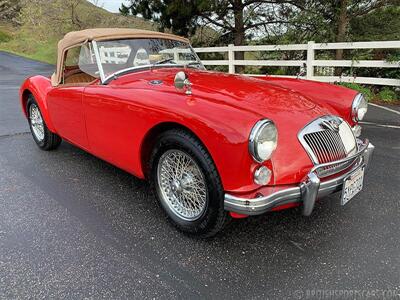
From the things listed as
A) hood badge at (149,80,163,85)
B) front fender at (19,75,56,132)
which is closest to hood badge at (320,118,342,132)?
hood badge at (149,80,163,85)

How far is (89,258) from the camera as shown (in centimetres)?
240

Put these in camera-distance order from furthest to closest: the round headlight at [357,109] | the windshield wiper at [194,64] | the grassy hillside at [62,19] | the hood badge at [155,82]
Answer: the grassy hillside at [62,19] → the windshield wiper at [194,64] → the round headlight at [357,109] → the hood badge at [155,82]

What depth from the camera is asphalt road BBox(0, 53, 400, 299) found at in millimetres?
2113

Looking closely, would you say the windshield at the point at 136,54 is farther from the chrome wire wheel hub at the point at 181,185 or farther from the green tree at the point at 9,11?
the green tree at the point at 9,11

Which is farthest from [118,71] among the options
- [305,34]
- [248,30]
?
[248,30]

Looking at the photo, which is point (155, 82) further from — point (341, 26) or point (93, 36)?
point (341, 26)

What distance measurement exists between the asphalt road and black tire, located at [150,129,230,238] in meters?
0.12

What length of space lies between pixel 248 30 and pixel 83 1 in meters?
12.3

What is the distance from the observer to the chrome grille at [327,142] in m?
2.39

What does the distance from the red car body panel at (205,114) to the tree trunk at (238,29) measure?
8098 mm

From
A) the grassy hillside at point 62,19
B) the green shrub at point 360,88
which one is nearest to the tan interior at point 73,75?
the green shrub at point 360,88

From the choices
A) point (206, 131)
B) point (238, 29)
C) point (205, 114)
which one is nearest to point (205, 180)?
point (206, 131)

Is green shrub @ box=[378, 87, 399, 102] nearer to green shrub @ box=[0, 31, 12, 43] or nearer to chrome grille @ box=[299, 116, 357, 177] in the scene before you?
chrome grille @ box=[299, 116, 357, 177]

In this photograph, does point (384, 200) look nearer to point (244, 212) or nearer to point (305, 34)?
point (244, 212)
